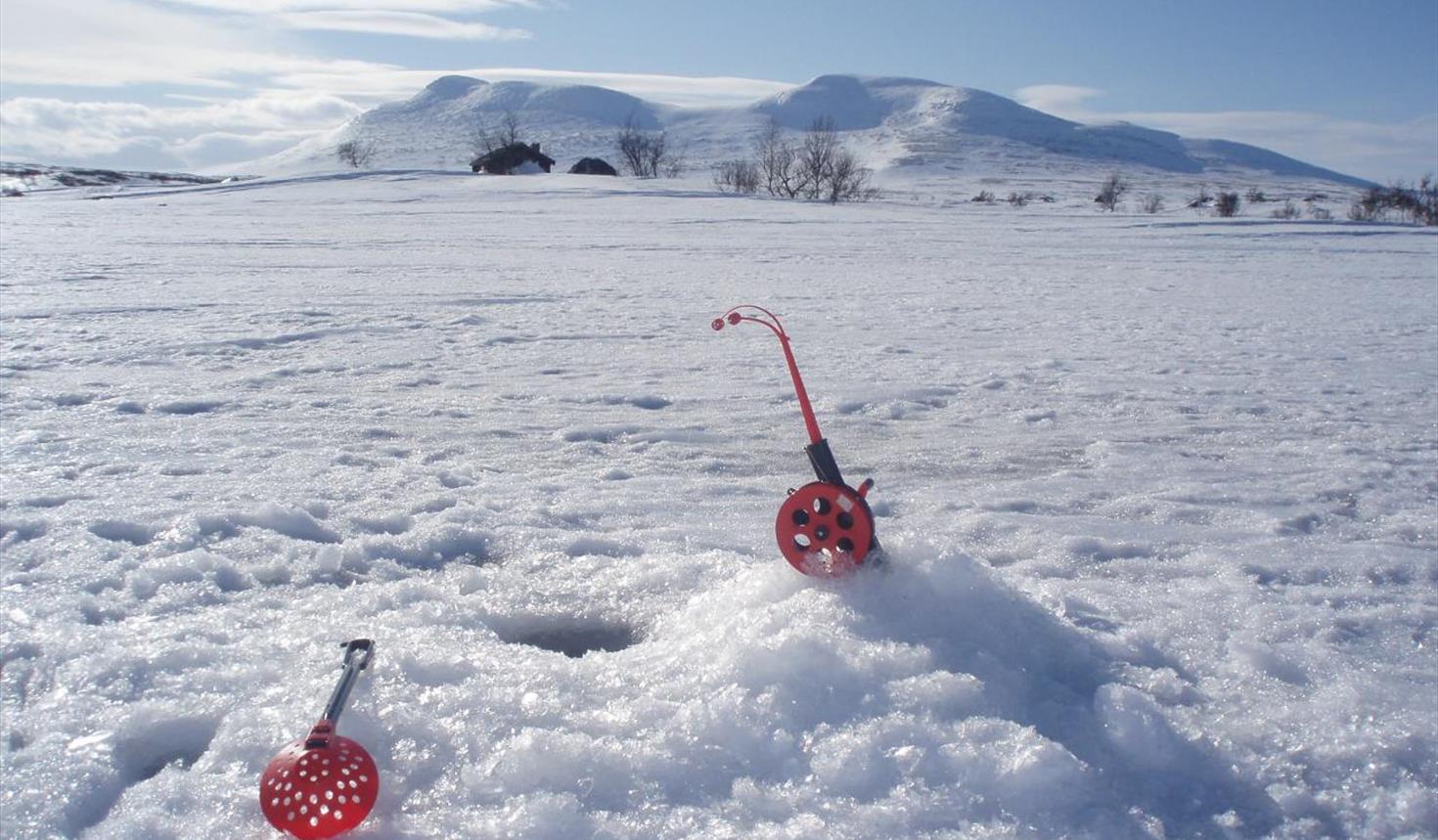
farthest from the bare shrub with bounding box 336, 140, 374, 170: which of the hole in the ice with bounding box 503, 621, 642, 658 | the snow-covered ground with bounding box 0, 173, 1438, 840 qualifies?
the hole in the ice with bounding box 503, 621, 642, 658

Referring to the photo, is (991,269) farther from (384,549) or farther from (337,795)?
(337,795)

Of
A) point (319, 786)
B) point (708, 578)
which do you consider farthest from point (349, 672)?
point (708, 578)

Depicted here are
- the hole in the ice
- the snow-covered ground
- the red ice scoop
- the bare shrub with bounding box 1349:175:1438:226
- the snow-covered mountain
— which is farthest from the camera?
the snow-covered mountain

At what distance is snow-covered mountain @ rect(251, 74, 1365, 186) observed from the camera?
107938mm

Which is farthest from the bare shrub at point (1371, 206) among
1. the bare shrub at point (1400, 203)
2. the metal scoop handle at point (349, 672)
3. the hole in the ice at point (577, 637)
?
the metal scoop handle at point (349, 672)

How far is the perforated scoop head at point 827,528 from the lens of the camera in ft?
8.78

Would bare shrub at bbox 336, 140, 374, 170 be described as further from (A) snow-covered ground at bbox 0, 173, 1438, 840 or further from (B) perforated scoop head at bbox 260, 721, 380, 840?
(B) perforated scoop head at bbox 260, 721, 380, 840

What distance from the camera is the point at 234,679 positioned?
2.58 metres

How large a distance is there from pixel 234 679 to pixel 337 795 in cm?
80

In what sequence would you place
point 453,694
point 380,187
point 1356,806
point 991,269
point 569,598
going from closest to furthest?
point 1356,806 → point 453,694 → point 569,598 → point 991,269 → point 380,187

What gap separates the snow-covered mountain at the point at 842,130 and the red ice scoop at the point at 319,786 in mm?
95460

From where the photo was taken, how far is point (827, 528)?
2.71m

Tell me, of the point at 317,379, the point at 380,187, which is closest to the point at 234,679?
the point at 317,379

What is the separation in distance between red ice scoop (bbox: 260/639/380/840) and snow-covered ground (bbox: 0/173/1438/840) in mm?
104
